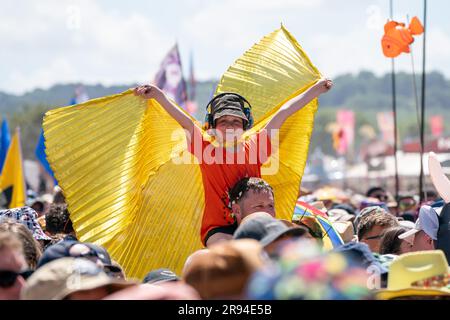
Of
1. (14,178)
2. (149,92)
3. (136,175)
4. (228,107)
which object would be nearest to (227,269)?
(228,107)

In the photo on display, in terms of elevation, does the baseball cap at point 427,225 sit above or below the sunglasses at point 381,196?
above

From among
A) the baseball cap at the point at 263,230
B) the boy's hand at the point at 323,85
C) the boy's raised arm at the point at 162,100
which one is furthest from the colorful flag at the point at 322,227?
the baseball cap at the point at 263,230

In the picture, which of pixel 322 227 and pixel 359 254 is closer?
pixel 359 254

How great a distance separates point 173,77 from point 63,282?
34.1ft

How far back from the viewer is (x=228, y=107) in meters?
5.77

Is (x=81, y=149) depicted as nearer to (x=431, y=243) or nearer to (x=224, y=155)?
(x=224, y=155)

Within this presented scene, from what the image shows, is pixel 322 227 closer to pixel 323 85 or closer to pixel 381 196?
pixel 323 85

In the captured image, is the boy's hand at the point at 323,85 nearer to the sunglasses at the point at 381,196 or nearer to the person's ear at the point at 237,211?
the person's ear at the point at 237,211

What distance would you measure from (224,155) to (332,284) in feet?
8.24

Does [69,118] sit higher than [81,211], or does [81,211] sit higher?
[69,118]

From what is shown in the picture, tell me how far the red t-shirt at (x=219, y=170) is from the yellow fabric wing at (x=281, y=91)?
0.22 m

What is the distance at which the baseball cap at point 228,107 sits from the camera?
5742 millimetres
